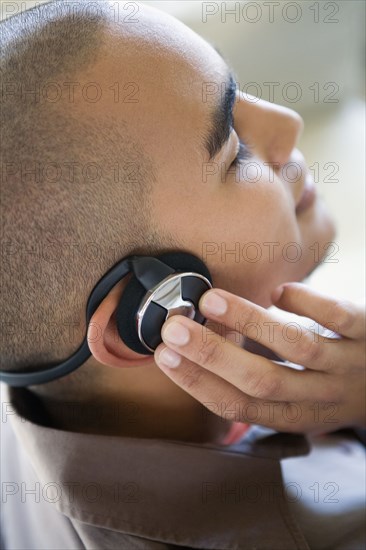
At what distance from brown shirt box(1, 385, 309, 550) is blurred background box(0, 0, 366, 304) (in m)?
0.75

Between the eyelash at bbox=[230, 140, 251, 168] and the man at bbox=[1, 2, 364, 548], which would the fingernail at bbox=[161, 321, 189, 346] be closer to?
the man at bbox=[1, 2, 364, 548]

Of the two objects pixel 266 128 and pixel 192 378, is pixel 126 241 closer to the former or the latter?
pixel 192 378

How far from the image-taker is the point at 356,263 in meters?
1.57

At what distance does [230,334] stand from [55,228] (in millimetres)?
361

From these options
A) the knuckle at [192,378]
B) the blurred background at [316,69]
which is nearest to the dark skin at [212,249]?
the knuckle at [192,378]

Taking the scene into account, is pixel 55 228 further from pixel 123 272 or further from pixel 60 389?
pixel 60 389

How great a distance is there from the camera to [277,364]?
93 cm

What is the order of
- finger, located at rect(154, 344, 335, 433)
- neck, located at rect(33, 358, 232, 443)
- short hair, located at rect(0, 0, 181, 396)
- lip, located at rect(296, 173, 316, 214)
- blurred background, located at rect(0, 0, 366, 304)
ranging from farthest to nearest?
blurred background, located at rect(0, 0, 366, 304) → lip, located at rect(296, 173, 316, 214) → neck, located at rect(33, 358, 232, 443) → finger, located at rect(154, 344, 335, 433) → short hair, located at rect(0, 0, 181, 396)

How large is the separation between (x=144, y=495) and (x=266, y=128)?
0.59 meters

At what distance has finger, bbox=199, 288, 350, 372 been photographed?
877 millimetres

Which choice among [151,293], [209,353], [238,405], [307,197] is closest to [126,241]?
[151,293]

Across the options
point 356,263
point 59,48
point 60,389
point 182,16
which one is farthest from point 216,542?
point 182,16

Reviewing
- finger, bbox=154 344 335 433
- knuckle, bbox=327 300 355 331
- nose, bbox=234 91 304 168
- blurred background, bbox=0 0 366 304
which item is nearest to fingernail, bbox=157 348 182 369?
finger, bbox=154 344 335 433

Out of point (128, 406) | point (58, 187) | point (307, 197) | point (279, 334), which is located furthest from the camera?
point (307, 197)
